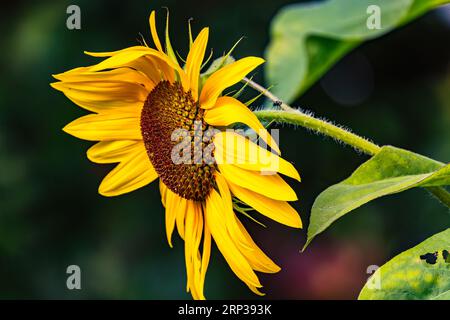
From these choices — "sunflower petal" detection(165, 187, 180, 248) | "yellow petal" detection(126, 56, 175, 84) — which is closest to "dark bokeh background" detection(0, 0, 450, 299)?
"sunflower petal" detection(165, 187, 180, 248)

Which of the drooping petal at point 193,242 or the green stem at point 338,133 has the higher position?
the green stem at point 338,133

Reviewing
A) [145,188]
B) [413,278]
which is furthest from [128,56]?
[145,188]

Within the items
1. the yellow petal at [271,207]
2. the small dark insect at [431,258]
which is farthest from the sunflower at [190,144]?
the small dark insect at [431,258]

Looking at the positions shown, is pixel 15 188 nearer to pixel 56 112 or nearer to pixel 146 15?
pixel 56 112

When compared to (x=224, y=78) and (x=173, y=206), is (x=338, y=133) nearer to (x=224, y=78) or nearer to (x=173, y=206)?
(x=224, y=78)

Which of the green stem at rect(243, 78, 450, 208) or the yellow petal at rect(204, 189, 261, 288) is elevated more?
the green stem at rect(243, 78, 450, 208)

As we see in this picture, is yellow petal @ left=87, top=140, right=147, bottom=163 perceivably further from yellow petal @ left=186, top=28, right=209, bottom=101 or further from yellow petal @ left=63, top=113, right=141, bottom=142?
A: yellow petal @ left=186, top=28, right=209, bottom=101

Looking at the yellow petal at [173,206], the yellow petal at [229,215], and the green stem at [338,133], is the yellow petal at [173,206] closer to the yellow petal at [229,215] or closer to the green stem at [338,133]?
the yellow petal at [229,215]

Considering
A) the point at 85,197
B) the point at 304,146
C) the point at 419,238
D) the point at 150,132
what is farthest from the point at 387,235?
the point at 150,132
